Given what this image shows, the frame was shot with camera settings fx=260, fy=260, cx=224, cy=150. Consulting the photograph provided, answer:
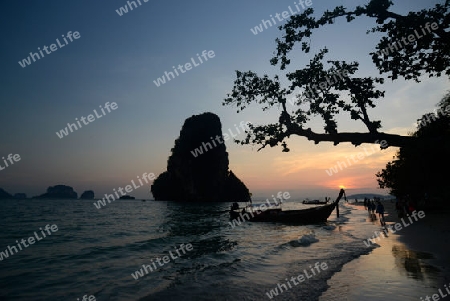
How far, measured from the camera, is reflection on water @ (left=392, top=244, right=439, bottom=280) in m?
8.18

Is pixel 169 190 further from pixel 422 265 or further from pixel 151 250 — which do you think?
pixel 422 265

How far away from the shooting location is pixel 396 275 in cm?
830

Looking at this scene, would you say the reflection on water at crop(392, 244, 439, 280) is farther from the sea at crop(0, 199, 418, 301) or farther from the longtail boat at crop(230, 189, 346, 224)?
the longtail boat at crop(230, 189, 346, 224)

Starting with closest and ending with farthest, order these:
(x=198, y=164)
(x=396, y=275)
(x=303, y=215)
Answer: (x=396, y=275) → (x=303, y=215) → (x=198, y=164)

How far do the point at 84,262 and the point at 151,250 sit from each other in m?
4.11

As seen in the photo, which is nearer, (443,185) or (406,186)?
(443,185)

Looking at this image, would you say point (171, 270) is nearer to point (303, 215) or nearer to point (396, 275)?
point (396, 275)

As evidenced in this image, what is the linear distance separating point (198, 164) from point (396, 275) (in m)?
110

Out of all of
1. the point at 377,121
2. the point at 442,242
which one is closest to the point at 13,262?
the point at 377,121

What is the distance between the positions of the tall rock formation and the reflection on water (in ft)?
333

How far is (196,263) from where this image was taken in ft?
40.8

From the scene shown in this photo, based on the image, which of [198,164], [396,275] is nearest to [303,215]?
[396,275]

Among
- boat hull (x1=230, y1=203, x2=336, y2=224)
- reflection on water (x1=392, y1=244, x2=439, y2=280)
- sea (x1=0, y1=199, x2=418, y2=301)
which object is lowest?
boat hull (x1=230, y1=203, x2=336, y2=224)

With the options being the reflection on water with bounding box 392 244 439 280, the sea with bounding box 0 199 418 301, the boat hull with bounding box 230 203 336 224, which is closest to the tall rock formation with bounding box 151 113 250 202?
the boat hull with bounding box 230 203 336 224
